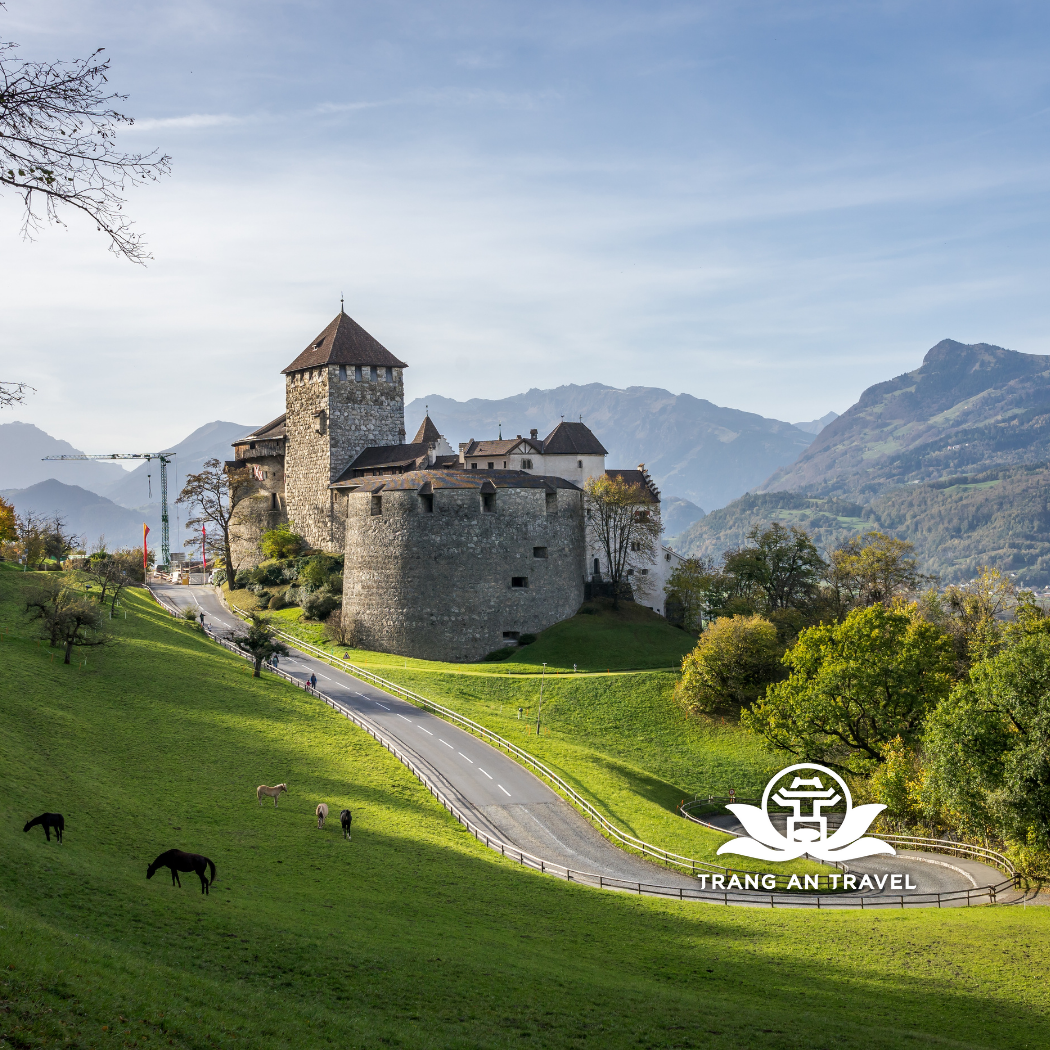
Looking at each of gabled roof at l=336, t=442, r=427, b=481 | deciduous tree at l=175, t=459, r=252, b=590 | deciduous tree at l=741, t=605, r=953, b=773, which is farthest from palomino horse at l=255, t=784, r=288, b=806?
deciduous tree at l=175, t=459, r=252, b=590

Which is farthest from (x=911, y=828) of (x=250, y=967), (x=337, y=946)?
(x=250, y=967)

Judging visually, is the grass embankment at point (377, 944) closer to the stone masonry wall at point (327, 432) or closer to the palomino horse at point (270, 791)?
the palomino horse at point (270, 791)

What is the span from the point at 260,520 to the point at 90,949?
250 feet

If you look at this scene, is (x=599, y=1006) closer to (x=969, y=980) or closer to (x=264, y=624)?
(x=969, y=980)

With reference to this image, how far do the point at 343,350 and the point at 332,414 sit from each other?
634 cm

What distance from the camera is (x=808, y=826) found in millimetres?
43250

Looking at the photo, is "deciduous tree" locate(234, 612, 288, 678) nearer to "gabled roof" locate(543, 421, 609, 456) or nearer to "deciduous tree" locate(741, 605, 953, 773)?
"deciduous tree" locate(741, 605, 953, 773)

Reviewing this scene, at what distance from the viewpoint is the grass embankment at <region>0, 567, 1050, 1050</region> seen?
15.2 metres

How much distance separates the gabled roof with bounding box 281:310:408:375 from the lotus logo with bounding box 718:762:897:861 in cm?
5542

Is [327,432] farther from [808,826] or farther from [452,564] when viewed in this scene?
[808,826]

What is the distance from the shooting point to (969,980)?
21.7m

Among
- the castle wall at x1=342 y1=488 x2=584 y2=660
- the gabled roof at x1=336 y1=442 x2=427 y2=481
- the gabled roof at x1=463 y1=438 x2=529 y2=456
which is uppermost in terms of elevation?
the gabled roof at x1=463 y1=438 x2=529 y2=456

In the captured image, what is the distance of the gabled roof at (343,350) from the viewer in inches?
3327

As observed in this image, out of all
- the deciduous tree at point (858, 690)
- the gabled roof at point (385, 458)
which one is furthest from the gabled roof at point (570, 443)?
the deciduous tree at point (858, 690)
